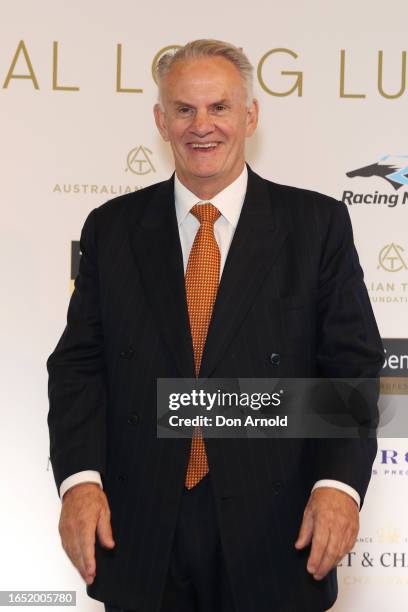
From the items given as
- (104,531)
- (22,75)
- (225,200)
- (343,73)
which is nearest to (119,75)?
(22,75)

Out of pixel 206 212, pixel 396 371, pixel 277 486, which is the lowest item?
pixel 277 486

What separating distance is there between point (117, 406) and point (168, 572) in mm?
381

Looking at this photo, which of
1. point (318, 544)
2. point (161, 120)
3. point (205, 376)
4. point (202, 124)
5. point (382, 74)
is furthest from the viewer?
point (382, 74)

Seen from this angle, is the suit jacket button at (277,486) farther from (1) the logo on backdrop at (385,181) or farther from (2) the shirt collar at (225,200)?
(1) the logo on backdrop at (385,181)

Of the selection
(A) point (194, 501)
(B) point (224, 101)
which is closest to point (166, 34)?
(B) point (224, 101)

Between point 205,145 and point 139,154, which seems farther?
point 139,154

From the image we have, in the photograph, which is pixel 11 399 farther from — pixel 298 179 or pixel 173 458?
pixel 173 458

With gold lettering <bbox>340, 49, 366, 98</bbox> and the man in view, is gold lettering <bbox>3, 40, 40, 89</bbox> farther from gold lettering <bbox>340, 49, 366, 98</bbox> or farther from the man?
the man

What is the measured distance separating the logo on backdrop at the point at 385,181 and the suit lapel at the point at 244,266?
1.26 metres

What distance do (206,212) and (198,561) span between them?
31.5 inches

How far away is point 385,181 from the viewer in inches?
134

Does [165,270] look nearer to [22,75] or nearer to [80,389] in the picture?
[80,389]

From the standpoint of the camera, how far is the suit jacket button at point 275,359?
6.61 feet

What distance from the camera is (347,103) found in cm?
337
